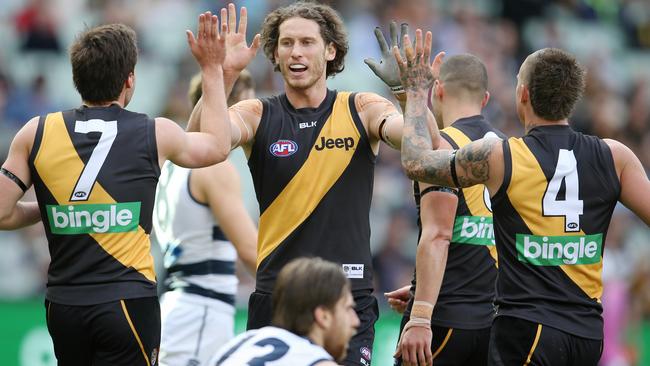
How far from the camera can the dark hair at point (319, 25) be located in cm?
727

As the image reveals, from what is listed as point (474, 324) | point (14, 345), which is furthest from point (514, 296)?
point (14, 345)

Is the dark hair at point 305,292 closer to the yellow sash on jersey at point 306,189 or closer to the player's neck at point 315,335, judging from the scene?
the player's neck at point 315,335

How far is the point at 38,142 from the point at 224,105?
1072 millimetres

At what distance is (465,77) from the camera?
7.60 meters

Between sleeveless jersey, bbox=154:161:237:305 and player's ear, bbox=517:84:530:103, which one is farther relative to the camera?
sleeveless jersey, bbox=154:161:237:305

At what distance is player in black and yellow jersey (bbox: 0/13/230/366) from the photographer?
606cm

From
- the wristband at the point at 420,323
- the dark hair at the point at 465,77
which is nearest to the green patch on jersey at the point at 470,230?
the wristband at the point at 420,323

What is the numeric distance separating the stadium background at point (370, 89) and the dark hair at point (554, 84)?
641cm

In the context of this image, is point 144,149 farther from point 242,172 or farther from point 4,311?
point 242,172

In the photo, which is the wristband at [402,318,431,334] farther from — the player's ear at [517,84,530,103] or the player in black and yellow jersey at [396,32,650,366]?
A: the player's ear at [517,84,530,103]

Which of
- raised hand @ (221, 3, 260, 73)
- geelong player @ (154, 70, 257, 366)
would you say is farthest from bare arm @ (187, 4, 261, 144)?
geelong player @ (154, 70, 257, 366)

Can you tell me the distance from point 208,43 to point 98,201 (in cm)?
117

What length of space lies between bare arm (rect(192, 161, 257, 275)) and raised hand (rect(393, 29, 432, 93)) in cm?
220

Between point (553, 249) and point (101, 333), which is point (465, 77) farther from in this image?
point (101, 333)
